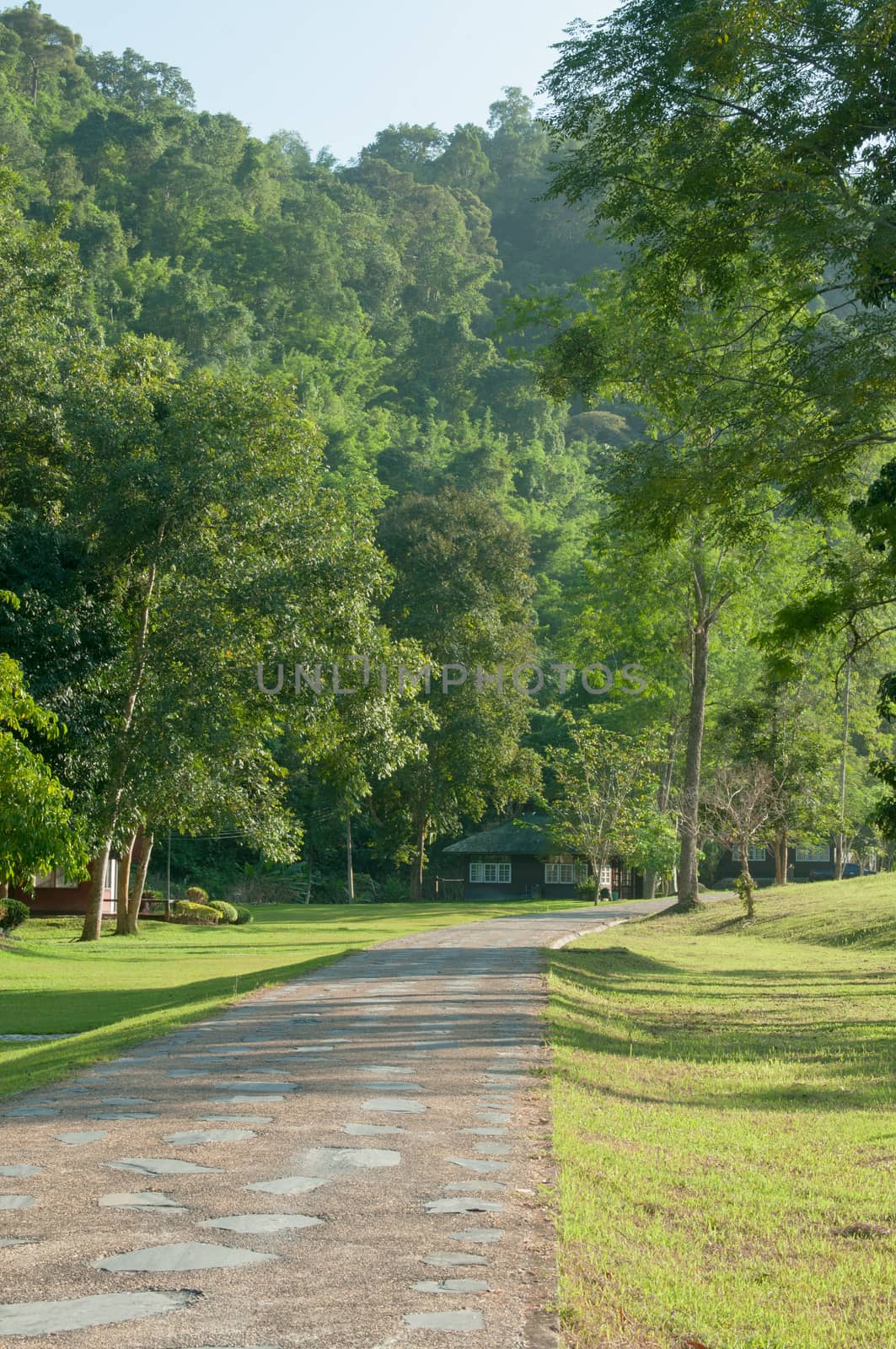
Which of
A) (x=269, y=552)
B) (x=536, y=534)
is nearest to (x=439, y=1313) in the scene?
(x=269, y=552)

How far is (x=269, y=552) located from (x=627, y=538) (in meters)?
6.78

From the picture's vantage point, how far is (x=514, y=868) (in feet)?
193

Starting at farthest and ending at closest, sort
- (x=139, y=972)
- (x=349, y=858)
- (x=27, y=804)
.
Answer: (x=349, y=858)
(x=139, y=972)
(x=27, y=804)

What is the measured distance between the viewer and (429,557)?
4538cm

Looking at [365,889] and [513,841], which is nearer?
[365,889]

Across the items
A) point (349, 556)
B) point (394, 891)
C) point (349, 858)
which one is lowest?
point (394, 891)

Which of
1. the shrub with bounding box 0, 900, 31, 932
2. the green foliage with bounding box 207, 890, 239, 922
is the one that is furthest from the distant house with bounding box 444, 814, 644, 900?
the shrub with bounding box 0, 900, 31, 932

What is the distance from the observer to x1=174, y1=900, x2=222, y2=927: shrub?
35156 millimetres

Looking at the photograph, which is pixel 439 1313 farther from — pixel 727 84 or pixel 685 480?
pixel 727 84

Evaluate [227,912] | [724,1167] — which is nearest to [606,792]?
[227,912]

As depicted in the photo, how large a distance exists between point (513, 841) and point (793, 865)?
77.0 feet

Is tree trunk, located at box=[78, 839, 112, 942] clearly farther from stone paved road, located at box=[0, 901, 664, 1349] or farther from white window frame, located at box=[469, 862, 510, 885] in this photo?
white window frame, located at box=[469, 862, 510, 885]

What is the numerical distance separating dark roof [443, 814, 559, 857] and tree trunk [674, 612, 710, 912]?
77.1 ft

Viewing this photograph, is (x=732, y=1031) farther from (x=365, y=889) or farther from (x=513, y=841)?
→ (x=513, y=841)
